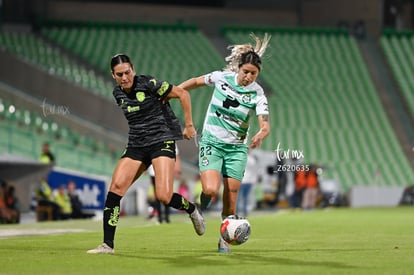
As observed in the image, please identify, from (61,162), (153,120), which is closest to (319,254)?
(153,120)

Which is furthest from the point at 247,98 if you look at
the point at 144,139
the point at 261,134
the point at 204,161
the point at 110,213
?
the point at 110,213

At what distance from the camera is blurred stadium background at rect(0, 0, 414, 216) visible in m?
35.2

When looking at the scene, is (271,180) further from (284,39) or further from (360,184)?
(284,39)

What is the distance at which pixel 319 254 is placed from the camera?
41.5 feet

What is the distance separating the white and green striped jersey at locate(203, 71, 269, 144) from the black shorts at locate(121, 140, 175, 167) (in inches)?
22.7

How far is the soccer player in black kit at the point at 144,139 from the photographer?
1238cm

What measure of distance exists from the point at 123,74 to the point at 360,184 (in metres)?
29.0

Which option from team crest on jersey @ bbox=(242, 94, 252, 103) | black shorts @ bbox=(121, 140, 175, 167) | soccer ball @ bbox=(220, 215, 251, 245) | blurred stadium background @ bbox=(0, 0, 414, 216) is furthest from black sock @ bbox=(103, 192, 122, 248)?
blurred stadium background @ bbox=(0, 0, 414, 216)

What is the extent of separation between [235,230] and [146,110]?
5.70 ft

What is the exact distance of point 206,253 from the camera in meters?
12.9

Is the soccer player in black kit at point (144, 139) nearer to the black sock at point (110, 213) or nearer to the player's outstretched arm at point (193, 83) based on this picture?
the black sock at point (110, 213)

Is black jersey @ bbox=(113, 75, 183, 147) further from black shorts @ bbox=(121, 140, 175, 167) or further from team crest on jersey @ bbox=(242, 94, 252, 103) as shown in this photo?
team crest on jersey @ bbox=(242, 94, 252, 103)

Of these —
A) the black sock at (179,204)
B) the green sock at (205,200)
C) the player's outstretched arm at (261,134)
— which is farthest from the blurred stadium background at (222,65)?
the player's outstretched arm at (261,134)

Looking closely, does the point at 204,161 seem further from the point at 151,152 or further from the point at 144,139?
the point at 144,139
